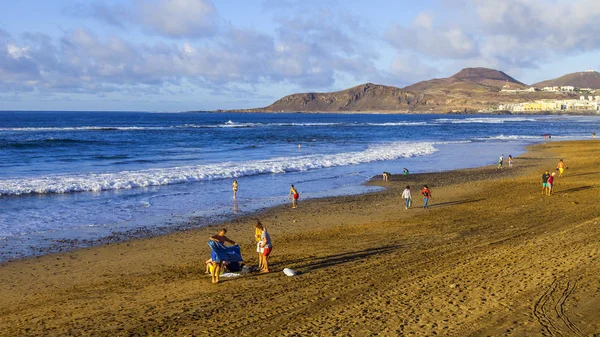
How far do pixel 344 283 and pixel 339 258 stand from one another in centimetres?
212

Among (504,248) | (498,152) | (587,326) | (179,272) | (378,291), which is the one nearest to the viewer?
(587,326)

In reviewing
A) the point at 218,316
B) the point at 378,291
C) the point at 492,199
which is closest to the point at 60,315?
the point at 218,316

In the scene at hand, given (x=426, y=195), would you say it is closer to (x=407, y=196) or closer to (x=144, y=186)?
(x=407, y=196)

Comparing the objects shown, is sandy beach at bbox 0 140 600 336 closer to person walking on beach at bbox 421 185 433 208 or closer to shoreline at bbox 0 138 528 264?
shoreline at bbox 0 138 528 264

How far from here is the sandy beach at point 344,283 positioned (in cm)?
845

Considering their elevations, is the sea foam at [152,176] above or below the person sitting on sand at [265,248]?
below

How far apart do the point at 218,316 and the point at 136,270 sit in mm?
3816

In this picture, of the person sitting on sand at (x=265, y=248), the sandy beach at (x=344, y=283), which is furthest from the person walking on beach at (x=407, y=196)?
the person sitting on sand at (x=265, y=248)

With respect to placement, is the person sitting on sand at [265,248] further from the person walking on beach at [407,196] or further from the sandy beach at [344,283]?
the person walking on beach at [407,196]

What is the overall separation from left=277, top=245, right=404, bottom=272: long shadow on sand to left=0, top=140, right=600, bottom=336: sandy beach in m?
0.02

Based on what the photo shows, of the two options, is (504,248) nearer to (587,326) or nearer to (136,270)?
(587,326)

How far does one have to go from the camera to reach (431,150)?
4878 centimetres

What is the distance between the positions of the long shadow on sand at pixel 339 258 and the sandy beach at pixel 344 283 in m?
0.02

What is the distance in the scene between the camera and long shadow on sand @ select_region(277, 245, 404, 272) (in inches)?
476
